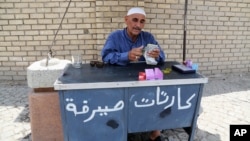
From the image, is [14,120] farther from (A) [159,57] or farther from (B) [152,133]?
(A) [159,57]

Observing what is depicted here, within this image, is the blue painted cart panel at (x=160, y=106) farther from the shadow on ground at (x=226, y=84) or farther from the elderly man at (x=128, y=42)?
the shadow on ground at (x=226, y=84)

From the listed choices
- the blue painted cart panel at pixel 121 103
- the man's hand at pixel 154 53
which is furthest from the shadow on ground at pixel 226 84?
the blue painted cart panel at pixel 121 103

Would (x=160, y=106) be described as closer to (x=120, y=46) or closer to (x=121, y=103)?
(x=121, y=103)

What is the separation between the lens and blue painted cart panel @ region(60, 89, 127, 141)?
6.16ft

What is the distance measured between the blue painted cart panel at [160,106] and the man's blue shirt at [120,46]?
562mm

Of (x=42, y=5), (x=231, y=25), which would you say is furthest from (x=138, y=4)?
(x=231, y=25)

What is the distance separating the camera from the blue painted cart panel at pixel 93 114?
1877 mm

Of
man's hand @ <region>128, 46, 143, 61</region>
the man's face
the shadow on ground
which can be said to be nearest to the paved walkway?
the shadow on ground

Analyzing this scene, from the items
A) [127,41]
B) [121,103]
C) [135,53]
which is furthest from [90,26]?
[121,103]

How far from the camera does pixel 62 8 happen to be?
13.3ft

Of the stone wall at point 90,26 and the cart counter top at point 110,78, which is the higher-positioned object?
the stone wall at point 90,26

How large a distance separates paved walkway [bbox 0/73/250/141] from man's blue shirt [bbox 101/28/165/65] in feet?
3.58

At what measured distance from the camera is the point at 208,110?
348cm

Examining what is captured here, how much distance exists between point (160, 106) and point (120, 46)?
89 cm
